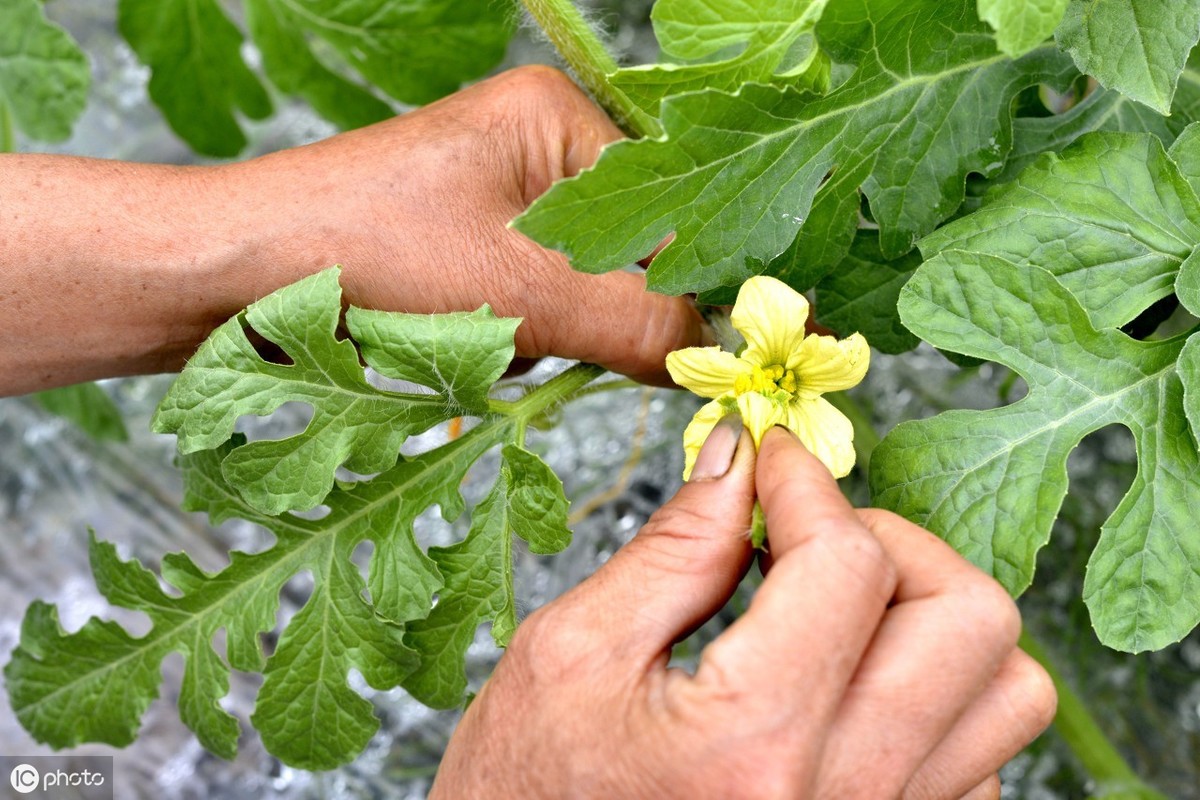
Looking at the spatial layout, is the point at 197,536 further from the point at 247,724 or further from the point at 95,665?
the point at 95,665

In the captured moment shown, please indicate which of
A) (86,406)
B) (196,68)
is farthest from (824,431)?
(86,406)

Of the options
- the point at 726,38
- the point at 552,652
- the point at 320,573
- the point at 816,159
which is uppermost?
the point at 726,38

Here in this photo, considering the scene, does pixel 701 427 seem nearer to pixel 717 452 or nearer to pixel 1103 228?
pixel 717 452

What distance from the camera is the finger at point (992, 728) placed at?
3.30ft

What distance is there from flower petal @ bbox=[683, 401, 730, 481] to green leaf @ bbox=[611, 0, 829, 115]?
32 centimetres

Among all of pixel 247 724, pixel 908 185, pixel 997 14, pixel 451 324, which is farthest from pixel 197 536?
pixel 997 14

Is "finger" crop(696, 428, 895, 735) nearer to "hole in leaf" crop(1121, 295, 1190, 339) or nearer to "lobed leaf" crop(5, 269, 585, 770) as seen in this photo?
"lobed leaf" crop(5, 269, 585, 770)

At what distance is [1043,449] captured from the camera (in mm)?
1085

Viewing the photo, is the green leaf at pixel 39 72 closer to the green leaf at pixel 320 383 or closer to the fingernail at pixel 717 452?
the green leaf at pixel 320 383

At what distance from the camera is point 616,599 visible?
1.02m

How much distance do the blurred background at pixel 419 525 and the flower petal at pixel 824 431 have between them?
0.84m

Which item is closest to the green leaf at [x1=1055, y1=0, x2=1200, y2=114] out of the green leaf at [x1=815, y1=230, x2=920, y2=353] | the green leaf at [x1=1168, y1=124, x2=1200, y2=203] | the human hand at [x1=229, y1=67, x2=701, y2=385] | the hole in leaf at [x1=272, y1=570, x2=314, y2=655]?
the green leaf at [x1=1168, y1=124, x2=1200, y2=203]

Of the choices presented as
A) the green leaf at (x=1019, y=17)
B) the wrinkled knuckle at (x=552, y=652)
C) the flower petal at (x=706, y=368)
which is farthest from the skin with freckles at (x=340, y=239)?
the green leaf at (x=1019, y=17)

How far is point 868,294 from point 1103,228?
0.27m
